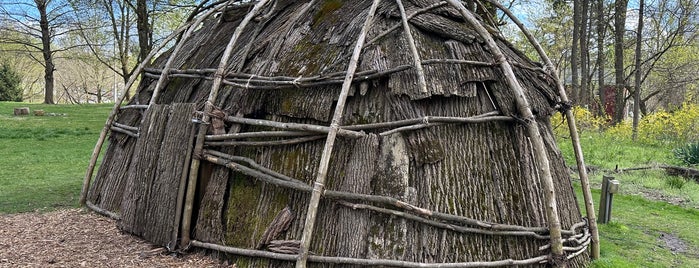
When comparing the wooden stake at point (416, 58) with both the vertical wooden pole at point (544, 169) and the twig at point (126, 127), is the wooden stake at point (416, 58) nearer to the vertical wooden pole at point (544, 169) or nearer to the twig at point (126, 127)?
the vertical wooden pole at point (544, 169)

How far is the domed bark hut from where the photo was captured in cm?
455

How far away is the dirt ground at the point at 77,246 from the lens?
5055 millimetres

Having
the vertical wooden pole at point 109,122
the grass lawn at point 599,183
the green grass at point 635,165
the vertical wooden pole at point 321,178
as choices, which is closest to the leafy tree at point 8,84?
the grass lawn at point 599,183

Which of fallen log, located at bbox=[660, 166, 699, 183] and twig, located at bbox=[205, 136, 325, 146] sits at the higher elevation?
twig, located at bbox=[205, 136, 325, 146]

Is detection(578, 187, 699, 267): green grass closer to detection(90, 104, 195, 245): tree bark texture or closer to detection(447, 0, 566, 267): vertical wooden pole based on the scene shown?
detection(447, 0, 566, 267): vertical wooden pole

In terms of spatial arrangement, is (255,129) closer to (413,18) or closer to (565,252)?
(413,18)

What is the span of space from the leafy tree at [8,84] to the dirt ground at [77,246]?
31460mm

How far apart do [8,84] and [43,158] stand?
2607cm

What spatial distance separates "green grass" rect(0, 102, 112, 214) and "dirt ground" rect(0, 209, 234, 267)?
1.20 meters

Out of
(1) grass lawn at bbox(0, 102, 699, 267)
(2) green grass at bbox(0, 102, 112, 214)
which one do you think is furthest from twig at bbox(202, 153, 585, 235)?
(2) green grass at bbox(0, 102, 112, 214)

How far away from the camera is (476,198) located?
473 centimetres

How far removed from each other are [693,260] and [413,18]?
4.75 meters

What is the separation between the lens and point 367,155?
15.2 ft

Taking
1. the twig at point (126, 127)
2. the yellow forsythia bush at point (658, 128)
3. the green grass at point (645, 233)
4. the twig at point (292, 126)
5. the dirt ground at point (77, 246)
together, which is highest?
the yellow forsythia bush at point (658, 128)
